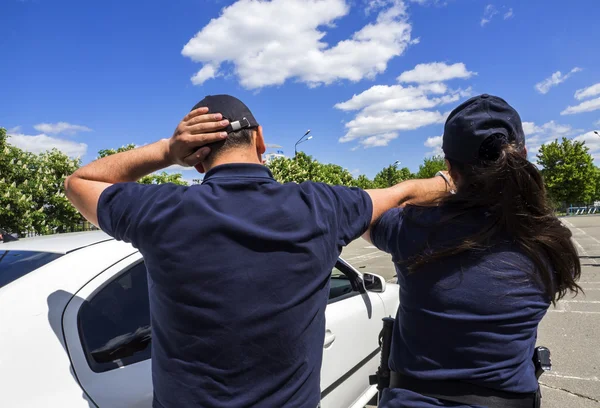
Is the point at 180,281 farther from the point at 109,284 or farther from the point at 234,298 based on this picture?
the point at 109,284

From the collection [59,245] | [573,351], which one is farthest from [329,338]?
[573,351]

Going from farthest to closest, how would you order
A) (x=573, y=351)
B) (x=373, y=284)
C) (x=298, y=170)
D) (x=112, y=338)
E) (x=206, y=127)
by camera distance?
(x=298, y=170), (x=573, y=351), (x=373, y=284), (x=112, y=338), (x=206, y=127)

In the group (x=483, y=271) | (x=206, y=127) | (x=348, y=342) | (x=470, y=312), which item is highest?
(x=206, y=127)

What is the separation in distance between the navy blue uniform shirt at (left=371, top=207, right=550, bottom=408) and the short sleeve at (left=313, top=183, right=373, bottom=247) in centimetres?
18

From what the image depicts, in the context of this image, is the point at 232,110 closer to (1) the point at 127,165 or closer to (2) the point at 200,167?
(2) the point at 200,167

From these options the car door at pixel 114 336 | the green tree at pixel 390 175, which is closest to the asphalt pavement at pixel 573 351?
the car door at pixel 114 336

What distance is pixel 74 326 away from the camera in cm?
173

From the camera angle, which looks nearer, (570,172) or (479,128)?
(479,128)

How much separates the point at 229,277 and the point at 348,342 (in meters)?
1.92

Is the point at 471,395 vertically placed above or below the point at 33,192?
below

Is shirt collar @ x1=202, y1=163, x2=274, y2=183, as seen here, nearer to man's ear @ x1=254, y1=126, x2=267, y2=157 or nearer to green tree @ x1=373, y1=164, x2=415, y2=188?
man's ear @ x1=254, y1=126, x2=267, y2=157

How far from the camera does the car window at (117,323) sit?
5.81 feet

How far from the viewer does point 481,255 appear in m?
1.28

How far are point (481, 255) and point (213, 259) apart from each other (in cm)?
82
